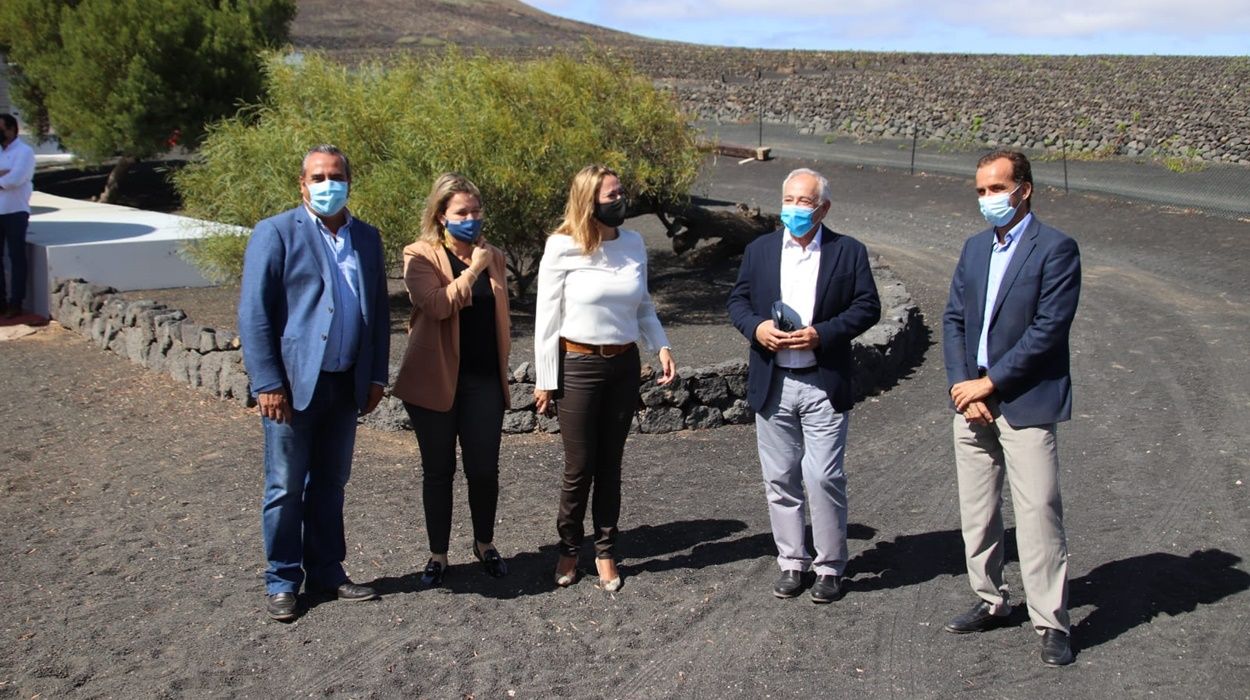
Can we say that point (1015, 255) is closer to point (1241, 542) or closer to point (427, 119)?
point (1241, 542)

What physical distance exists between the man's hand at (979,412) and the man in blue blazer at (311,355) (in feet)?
7.94

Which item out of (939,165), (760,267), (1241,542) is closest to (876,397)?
(1241,542)

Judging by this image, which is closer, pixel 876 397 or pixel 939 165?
pixel 876 397

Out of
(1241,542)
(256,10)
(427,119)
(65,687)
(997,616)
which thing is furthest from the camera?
(256,10)

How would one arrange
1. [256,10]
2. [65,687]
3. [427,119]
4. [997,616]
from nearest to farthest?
[65,687] < [997,616] < [427,119] < [256,10]

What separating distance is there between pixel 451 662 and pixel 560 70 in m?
8.99

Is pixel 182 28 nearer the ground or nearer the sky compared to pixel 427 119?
nearer the sky

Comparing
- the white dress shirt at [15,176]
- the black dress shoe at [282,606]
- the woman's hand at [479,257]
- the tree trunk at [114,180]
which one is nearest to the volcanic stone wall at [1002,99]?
the tree trunk at [114,180]

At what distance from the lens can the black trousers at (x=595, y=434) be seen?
4996 mm

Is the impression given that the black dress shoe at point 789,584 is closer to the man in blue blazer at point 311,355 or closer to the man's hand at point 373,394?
the man in blue blazer at point 311,355

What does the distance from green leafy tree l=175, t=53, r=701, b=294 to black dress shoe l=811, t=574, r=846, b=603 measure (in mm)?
6569

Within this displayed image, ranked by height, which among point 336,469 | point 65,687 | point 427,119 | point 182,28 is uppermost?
point 182,28

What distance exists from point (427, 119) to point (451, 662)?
742 centimetres

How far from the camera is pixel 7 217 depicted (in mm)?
11055
